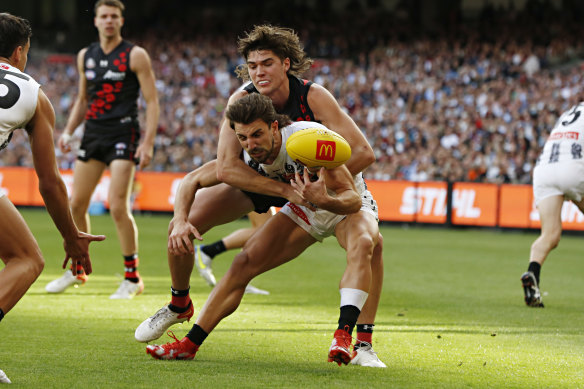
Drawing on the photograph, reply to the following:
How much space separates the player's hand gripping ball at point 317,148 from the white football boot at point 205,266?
4507 mm

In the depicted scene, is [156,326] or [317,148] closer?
[317,148]

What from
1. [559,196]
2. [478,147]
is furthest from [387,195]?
[559,196]

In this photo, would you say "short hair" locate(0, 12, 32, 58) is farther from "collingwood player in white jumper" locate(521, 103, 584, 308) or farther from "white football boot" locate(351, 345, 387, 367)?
"collingwood player in white jumper" locate(521, 103, 584, 308)

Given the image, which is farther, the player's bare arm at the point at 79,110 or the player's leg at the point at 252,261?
the player's bare arm at the point at 79,110

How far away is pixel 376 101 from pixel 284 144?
23174 mm

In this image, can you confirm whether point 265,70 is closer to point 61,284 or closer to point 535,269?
point 61,284

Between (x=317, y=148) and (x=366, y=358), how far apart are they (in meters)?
1.32

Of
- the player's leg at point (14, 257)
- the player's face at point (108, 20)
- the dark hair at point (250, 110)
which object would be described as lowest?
the player's leg at point (14, 257)

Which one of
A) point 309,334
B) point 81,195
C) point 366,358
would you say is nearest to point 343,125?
point 366,358

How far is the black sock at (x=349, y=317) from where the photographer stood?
496 cm

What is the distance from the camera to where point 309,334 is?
21.2ft

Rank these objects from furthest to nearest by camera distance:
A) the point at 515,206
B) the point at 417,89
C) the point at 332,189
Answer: the point at 417,89
the point at 515,206
the point at 332,189

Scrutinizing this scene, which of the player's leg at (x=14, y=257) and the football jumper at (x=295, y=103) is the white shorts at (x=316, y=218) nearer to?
the football jumper at (x=295, y=103)

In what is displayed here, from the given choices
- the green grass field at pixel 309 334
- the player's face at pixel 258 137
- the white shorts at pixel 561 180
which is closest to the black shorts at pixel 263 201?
the player's face at pixel 258 137
